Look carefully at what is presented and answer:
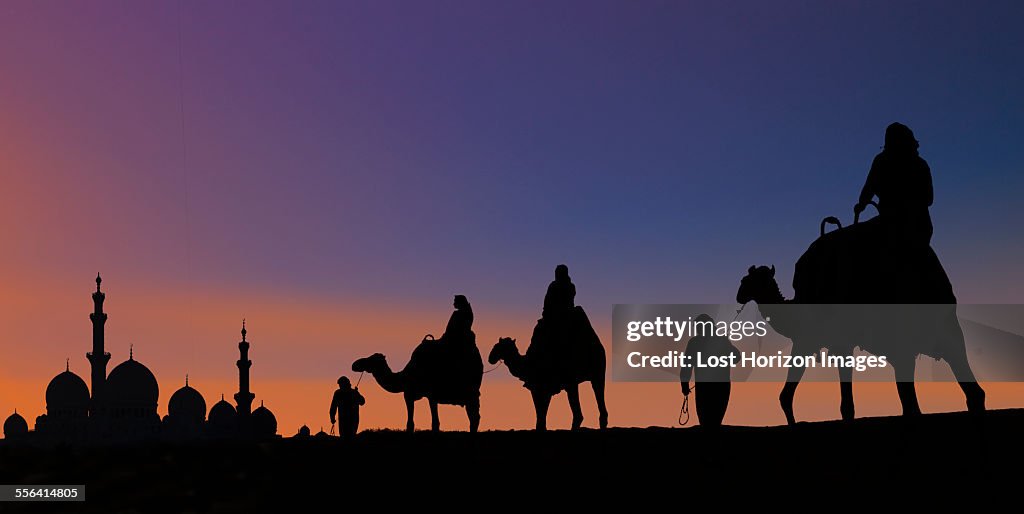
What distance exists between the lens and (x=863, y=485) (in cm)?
1307

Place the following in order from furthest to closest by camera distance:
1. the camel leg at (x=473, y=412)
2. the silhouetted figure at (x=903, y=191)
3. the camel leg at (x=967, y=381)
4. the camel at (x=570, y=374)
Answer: the camel leg at (x=473, y=412) < the camel at (x=570, y=374) < the silhouetted figure at (x=903, y=191) < the camel leg at (x=967, y=381)

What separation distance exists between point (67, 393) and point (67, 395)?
0.89 ft

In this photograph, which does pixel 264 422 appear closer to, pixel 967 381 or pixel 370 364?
pixel 370 364

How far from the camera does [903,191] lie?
17344 mm

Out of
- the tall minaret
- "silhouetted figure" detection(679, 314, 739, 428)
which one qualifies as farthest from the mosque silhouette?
"silhouetted figure" detection(679, 314, 739, 428)

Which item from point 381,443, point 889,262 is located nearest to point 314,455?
point 381,443

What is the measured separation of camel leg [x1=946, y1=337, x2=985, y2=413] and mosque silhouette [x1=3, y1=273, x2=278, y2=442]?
497ft

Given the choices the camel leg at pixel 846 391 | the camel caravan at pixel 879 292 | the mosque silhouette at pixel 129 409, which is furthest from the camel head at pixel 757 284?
the mosque silhouette at pixel 129 409

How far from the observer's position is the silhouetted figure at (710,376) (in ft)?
67.2

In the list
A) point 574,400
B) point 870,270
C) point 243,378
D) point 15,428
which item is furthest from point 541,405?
point 15,428

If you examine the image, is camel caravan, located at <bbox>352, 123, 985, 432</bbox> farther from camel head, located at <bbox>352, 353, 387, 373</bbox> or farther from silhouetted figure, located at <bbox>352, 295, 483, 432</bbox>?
camel head, located at <bbox>352, 353, 387, 373</bbox>

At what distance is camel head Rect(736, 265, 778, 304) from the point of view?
20734 mm

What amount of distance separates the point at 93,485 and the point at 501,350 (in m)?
12.7

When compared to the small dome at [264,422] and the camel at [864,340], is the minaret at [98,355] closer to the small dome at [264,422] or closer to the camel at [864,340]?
the small dome at [264,422]
